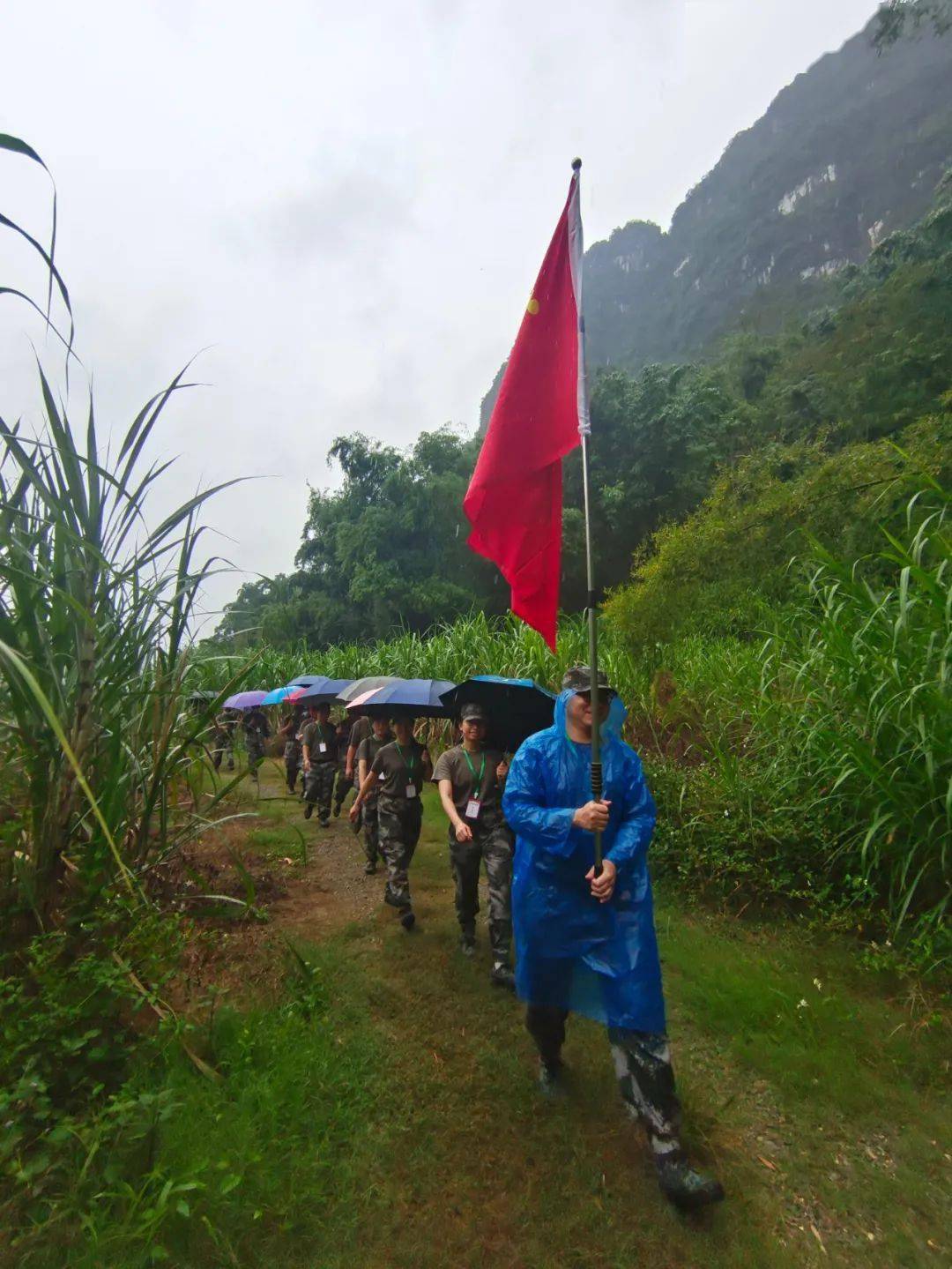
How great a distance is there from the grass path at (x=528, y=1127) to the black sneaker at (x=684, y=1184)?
6 cm

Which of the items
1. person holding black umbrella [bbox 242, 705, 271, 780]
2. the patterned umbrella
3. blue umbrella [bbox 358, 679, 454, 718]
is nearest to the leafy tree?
person holding black umbrella [bbox 242, 705, 271, 780]

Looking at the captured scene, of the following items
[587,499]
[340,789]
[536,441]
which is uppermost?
→ [536,441]

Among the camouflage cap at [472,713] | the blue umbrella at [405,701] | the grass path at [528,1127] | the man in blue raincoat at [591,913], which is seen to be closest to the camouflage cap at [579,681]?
the man in blue raincoat at [591,913]

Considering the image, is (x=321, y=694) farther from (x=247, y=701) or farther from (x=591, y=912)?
(x=591, y=912)

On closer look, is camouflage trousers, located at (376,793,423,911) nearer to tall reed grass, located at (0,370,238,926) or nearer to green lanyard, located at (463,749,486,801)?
green lanyard, located at (463,749,486,801)

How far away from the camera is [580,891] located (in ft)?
8.07

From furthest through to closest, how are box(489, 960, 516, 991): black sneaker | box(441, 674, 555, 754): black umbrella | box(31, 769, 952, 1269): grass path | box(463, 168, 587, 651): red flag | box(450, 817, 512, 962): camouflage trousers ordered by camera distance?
box(441, 674, 555, 754): black umbrella → box(450, 817, 512, 962): camouflage trousers → box(489, 960, 516, 991): black sneaker → box(463, 168, 587, 651): red flag → box(31, 769, 952, 1269): grass path

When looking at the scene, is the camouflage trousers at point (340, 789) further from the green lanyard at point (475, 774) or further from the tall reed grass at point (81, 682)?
the tall reed grass at point (81, 682)

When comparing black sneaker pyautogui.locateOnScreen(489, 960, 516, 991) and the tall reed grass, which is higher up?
the tall reed grass

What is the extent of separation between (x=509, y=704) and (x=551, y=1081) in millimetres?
2112

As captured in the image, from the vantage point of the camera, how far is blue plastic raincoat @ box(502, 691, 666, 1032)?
2273mm

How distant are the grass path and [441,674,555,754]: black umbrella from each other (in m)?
1.41

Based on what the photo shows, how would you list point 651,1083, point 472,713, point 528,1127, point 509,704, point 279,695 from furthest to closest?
1. point 279,695
2. point 509,704
3. point 472,713
4. point 528,1127
5. point 651,1083

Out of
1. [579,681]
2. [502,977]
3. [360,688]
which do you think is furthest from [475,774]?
[360,688]
